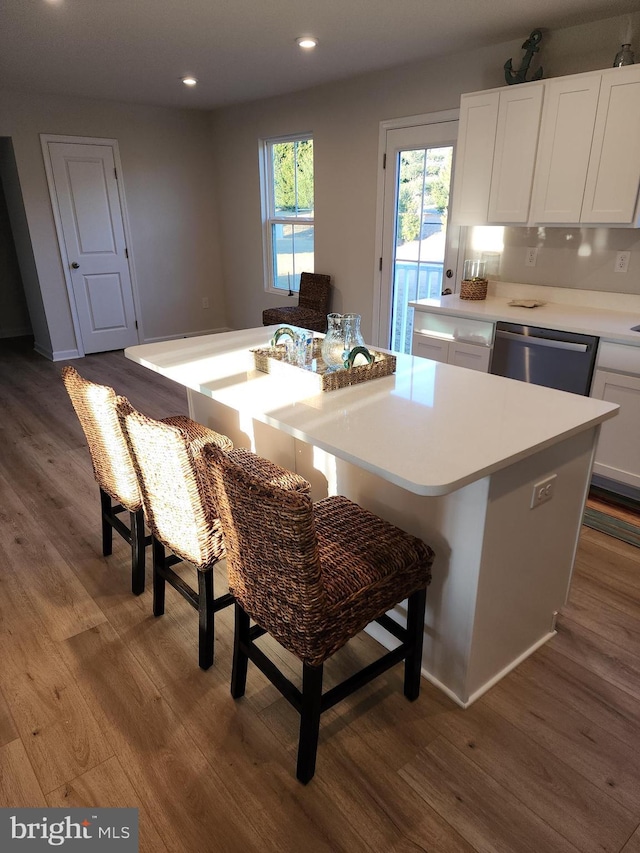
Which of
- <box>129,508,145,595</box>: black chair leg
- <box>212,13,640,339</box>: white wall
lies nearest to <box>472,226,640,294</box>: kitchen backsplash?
<box>212,13,640,339</box>: white wall

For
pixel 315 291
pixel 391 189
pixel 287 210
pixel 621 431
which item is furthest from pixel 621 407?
pixel 287 210

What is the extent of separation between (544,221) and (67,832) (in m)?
3.60

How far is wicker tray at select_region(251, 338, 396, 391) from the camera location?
77.0 inches

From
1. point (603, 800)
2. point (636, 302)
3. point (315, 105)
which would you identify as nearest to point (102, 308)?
point (315, 105)

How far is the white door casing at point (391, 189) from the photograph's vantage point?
4.02m

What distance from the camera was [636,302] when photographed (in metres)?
3.25

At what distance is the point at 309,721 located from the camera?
1.47 m

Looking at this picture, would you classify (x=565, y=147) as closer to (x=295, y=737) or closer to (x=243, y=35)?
(x=243, y=35)

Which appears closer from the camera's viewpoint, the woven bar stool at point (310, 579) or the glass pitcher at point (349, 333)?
the woven bar stool at point (310, 579)

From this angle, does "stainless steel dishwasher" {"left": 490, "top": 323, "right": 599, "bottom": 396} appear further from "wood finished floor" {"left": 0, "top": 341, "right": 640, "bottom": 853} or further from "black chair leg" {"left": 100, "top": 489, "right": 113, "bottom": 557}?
"black chair leg" {"left": 100, "top": 489, "right": 113, "bottom": 557}

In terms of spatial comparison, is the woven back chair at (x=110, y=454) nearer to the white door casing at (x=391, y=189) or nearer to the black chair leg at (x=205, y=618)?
the black chair leg at (x=205, y=618)

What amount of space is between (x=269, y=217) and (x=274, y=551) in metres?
5.33

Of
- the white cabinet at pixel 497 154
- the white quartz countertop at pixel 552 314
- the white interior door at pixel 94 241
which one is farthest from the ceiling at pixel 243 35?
the white quartz countertop at pixel 552 314

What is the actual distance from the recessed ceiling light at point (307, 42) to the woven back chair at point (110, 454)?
9.30ft
